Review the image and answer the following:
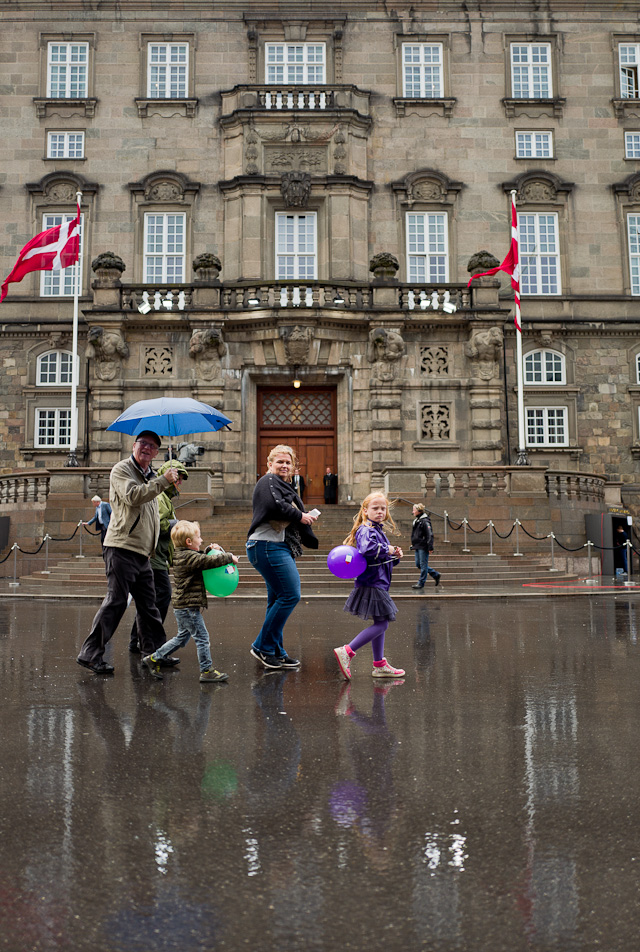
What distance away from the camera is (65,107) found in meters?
30.7

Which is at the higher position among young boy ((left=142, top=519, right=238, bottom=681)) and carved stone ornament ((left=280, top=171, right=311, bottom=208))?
carved stone ornament ((left=280, top=171, right=311, bottom=208))

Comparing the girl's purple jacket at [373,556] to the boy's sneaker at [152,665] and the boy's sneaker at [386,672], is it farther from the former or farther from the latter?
the boy's sneaker at [152,665]

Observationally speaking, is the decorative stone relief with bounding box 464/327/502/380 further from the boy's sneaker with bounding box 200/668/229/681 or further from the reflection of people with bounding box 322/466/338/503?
the boy's sneaker with bounding box 200/668/229/681

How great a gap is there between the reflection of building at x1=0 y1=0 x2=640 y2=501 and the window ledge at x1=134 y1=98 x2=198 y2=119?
0.24ft

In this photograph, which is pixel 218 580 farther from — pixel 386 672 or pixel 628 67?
pixel 628 67

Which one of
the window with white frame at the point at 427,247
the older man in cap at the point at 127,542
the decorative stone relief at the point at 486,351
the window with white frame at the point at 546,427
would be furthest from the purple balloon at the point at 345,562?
the window with white frame at the point at 427,247

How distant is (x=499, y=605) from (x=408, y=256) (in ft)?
63.0

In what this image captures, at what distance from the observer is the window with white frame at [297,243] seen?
29844 mm

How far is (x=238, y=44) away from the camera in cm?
3084

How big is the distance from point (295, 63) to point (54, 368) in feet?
46.5

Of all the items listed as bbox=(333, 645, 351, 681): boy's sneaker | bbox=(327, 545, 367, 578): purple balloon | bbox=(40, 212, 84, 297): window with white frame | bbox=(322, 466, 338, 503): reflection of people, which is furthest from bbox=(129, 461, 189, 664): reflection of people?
bbox=(40, 212, 84, 297): window with white frame

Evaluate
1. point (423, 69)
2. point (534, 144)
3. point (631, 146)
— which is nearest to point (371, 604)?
point (534, 144)

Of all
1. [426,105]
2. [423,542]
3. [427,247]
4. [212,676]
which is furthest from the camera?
[426,105]

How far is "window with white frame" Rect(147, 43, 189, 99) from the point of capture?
30.9 m
